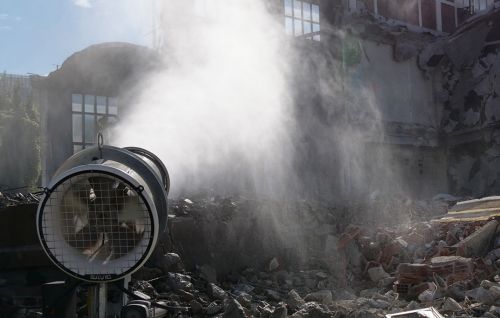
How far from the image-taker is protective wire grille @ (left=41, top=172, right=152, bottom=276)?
2744mm

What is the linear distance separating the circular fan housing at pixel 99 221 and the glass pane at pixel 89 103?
36.9ft

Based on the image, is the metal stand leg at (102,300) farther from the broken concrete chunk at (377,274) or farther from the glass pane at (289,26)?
the glass pane at (289,26)

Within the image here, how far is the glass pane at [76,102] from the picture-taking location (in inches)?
528

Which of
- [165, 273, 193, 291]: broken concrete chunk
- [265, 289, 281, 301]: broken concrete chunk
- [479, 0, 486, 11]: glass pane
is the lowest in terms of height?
[265, 289, 281, 301]: broken concrete chunk

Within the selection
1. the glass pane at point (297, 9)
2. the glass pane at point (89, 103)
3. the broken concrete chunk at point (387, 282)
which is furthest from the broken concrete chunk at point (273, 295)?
the glass pane at point (297, 9)

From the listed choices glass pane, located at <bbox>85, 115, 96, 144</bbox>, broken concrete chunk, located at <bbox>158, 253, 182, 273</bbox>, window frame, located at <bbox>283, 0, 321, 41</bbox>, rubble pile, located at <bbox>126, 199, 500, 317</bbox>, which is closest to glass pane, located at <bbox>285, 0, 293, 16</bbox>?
window frame, located at <bbox>283, 0, 321, 41</bbox>

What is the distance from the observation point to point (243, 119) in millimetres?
12531

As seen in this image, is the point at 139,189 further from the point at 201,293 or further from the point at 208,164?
the point at 208,164

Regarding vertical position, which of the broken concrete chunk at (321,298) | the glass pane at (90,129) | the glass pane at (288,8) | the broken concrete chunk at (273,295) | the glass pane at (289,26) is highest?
the glass pane at (288,8)

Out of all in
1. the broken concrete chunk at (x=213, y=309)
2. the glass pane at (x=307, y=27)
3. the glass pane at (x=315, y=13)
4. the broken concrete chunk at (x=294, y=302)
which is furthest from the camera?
the glass pane at (x=315, y=13)

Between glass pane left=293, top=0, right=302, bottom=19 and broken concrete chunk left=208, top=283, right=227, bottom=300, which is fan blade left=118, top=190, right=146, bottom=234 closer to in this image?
broken concrete chunk left=208, top=283, right=227, bottom=300

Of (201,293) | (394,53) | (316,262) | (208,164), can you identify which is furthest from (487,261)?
(394,53)

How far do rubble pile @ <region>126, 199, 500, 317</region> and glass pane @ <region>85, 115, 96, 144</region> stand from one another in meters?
7.20

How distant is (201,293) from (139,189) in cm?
284
